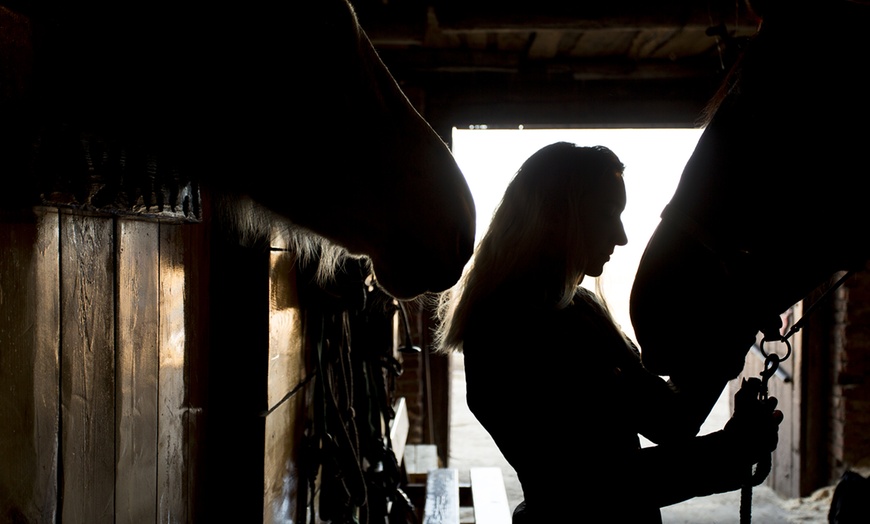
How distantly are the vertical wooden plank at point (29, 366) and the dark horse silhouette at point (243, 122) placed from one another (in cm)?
5

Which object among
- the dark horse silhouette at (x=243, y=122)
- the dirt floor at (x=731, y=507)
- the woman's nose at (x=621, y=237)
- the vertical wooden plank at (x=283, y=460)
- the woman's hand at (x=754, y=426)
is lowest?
the dirt floor at (x=731, y=507)

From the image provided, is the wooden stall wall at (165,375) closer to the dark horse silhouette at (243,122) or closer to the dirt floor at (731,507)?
the dark horse silhouette at (243,122)

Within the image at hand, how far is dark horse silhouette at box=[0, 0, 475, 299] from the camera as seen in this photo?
0.57 m

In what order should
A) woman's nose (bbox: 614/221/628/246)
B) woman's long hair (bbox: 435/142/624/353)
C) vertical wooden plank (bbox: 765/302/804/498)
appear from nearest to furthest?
woman's long hair (bbox: 435/142/624/353) → woman's nose (bbox: 614/221/628/246) → vertical wooden plank (bbox: 765/302/804/498)

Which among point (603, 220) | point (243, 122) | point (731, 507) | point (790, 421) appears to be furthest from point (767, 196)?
point (790, 421)

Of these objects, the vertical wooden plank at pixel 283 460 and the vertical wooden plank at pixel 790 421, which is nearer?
the vertical wooden plank at pixel 283 460

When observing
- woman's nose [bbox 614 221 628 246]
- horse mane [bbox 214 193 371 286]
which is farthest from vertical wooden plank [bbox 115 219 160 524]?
woman's nose [bbox 614 221 628 246]

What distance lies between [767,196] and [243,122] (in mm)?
792

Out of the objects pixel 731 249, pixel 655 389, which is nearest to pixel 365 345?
pixel 655 389

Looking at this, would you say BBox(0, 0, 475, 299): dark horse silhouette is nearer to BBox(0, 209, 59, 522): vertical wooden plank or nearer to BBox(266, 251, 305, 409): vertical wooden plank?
BBox(0, 209, 59, 522): vertical wooden plank

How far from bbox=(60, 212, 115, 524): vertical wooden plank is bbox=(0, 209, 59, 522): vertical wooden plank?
0.8 inches

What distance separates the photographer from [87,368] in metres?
0.66

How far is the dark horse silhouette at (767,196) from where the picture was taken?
813 mm

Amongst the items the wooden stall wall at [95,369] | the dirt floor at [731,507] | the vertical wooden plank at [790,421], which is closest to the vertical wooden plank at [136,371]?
the wooden stall wall at [95,369]
